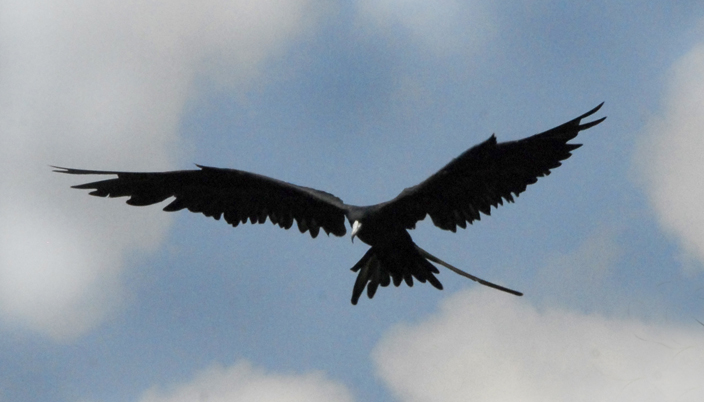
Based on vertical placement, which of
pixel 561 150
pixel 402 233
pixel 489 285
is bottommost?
pixel 489 285

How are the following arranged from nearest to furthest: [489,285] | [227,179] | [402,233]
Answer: [489,285], [402,233], [227,179]

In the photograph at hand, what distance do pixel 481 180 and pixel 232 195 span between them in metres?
3.66

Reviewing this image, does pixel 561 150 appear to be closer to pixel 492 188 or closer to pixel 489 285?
pixel 492 188

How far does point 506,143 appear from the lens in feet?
35.8

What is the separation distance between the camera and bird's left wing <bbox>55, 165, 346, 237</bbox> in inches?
487

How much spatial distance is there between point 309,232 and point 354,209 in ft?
5.02

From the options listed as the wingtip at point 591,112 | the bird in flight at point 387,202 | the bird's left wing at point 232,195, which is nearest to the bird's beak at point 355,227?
the bird in flight at point 387,202

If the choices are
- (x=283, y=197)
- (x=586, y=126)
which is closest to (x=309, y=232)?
(x=283, y=197)

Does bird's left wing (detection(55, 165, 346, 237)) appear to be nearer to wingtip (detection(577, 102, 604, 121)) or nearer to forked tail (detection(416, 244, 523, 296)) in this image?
forked tail (detection(416, 244, 523, 296))

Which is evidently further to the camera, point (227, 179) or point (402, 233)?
point (227, 179)

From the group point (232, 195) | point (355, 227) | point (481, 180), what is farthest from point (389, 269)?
point (232, 195)

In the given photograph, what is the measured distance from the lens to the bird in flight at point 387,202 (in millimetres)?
11156

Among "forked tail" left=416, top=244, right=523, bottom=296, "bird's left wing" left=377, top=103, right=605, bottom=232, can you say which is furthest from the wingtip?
"forked tail" left=416, top=244, right=523, bottom=296

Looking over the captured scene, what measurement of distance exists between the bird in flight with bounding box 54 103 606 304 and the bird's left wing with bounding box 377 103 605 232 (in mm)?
12
